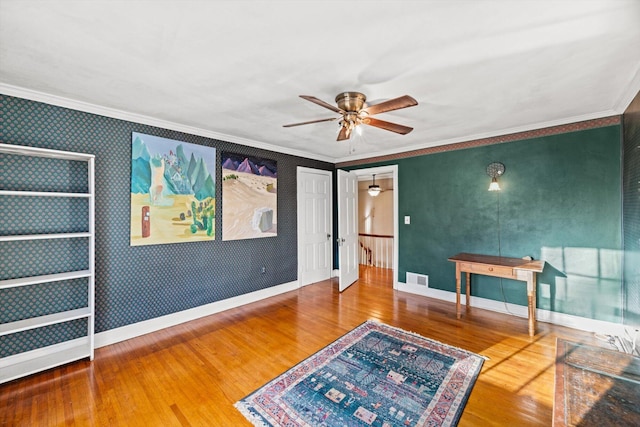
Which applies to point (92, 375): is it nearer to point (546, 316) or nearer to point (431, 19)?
point (431, 19)

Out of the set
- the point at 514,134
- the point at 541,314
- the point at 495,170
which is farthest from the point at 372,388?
the point at 514,134

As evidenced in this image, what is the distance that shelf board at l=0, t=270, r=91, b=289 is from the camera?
7.40 ft

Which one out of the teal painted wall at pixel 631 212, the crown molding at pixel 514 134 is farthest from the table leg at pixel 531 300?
the crown molding at pixel 514 134

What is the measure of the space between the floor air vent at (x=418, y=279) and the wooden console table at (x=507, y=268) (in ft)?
2.49

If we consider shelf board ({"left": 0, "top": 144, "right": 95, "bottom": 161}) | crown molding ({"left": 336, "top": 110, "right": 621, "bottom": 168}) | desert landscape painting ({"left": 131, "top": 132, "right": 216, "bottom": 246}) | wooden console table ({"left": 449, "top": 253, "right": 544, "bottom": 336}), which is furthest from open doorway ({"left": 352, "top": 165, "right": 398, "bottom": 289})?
shelf board ({"left": 0, "top": 144, "right": 95, "bottom": 161})

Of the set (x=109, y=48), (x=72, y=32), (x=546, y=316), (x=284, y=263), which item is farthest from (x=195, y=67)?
(x=546, y=316)

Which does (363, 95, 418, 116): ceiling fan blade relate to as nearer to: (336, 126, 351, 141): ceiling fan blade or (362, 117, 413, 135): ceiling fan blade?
(362, 117, 413, 135): ceiling fan blade

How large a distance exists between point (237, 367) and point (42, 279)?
1.92 meters

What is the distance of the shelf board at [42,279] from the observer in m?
2.26

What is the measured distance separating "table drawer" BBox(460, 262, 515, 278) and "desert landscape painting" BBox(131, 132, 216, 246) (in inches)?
138

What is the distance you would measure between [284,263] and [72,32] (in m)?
3.84

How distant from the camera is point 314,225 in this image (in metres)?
5.38

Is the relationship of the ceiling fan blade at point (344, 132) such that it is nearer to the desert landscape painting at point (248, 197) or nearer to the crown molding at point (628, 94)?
the desert landscape painting at point (248, 197)

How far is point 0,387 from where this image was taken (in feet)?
7.34
